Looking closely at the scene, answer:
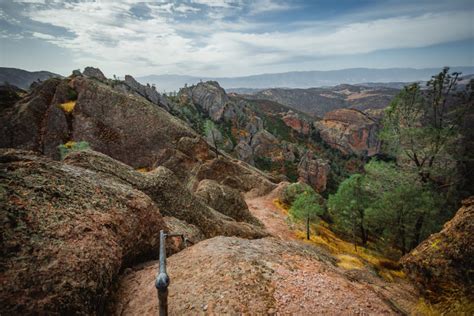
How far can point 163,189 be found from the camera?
19.3 metres

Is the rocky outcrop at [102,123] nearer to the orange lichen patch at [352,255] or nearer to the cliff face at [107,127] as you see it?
the cliff face at [107,127]

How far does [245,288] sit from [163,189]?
12.2 meters

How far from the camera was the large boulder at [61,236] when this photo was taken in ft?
22.8

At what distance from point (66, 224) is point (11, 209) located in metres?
1.72

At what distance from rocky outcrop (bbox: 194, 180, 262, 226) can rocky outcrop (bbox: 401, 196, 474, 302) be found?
19497mm

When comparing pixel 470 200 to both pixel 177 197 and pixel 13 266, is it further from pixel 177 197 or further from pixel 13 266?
pixel 13 266

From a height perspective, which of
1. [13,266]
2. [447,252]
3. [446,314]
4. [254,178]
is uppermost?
[13,266]

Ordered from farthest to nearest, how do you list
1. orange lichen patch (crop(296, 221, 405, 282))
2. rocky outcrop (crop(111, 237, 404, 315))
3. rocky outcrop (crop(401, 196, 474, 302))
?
orange lichen patch (crop(296, 221, 405, 282)) < rocky outcrop (crop(401, 196, 474, 302)) < rocky outcrop (crop(111, 237, 404, 315))

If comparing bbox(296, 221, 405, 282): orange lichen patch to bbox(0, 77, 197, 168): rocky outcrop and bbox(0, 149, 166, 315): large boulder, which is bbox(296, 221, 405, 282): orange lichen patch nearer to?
bbox(0, 149, 166, 315): large boulder

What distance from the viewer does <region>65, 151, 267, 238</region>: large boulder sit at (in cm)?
1741

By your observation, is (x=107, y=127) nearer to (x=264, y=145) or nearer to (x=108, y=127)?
(x=108, y=127)

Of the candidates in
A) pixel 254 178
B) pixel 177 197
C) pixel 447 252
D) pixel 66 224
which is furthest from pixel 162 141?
pixel 447 252

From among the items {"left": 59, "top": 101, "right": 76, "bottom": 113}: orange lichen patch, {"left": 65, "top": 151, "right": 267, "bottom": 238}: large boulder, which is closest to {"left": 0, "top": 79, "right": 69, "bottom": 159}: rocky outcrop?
{"left": 59, "top": 101, "right": 76, "bottom": 113}: orange lichen patch

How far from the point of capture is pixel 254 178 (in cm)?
5778
